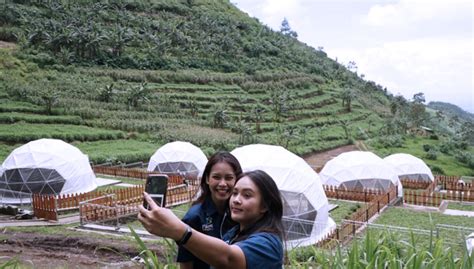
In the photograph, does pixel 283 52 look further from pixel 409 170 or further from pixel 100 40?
pixel 409 170

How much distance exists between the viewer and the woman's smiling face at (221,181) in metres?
Answer: 3.66

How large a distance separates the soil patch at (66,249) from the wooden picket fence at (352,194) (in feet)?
42.8

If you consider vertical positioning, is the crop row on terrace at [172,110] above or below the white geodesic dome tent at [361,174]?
above

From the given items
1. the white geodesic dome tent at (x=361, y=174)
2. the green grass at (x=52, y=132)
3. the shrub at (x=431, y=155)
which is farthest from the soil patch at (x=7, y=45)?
the shrub at (x=431, y=155)

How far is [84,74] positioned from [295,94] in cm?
3012

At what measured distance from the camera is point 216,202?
12.1 ft

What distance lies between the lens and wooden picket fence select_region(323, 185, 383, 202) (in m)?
22.9

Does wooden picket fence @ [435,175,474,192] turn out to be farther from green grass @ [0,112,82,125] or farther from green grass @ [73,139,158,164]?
green grass @ [0,112,82,125]

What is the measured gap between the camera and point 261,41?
84.9 meters

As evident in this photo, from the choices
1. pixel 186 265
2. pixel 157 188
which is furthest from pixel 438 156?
pixel 157 188

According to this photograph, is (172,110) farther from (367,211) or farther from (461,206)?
(367,211)

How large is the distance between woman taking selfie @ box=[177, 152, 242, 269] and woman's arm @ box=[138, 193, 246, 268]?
1032 millimetres

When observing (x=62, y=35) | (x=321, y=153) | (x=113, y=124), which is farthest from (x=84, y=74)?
(x=321, y=153)

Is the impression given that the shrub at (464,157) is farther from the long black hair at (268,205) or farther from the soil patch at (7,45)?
A: the soil patch at (7,45)
